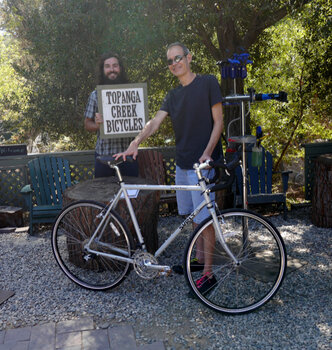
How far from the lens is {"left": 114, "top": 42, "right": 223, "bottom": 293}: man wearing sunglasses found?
3.63 m

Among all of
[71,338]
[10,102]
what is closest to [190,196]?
[71,338]

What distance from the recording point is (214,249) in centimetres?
361

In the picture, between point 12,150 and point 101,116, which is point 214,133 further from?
point 12,150

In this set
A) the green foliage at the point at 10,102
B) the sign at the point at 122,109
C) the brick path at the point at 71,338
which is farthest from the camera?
the green foliage at the point at 10,102

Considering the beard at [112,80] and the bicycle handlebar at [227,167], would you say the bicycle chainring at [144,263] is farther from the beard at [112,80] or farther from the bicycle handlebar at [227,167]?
the beard at [112,80]

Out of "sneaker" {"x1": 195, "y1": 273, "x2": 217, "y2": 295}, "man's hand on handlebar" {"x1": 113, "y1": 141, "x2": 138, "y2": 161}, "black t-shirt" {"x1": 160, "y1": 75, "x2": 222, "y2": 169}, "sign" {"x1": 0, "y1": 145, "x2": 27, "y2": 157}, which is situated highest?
"black t-shirt" {"x1": 160, "y1": 75, "x2": 222, "y2": 169}

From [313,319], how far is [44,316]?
2156 millimetres

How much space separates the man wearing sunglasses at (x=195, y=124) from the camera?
11.9 ft

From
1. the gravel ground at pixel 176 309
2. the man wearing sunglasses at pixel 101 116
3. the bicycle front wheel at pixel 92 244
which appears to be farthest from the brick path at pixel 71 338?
the man wearing sunglasses at pixel 101 116

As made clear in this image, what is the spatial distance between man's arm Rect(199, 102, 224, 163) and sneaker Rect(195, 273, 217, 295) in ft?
3.20

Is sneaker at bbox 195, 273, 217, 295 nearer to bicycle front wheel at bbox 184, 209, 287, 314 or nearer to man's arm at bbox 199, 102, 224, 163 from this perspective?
bicycle front wheel at bbox 184, 209, 287, 314

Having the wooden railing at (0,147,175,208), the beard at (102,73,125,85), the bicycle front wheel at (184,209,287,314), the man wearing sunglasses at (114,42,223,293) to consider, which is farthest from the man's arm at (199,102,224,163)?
the wooden railing at (0,147,175,208)

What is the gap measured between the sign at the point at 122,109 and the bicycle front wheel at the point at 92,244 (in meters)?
1.17

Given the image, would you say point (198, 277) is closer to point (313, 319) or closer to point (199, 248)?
point (199, 248)
